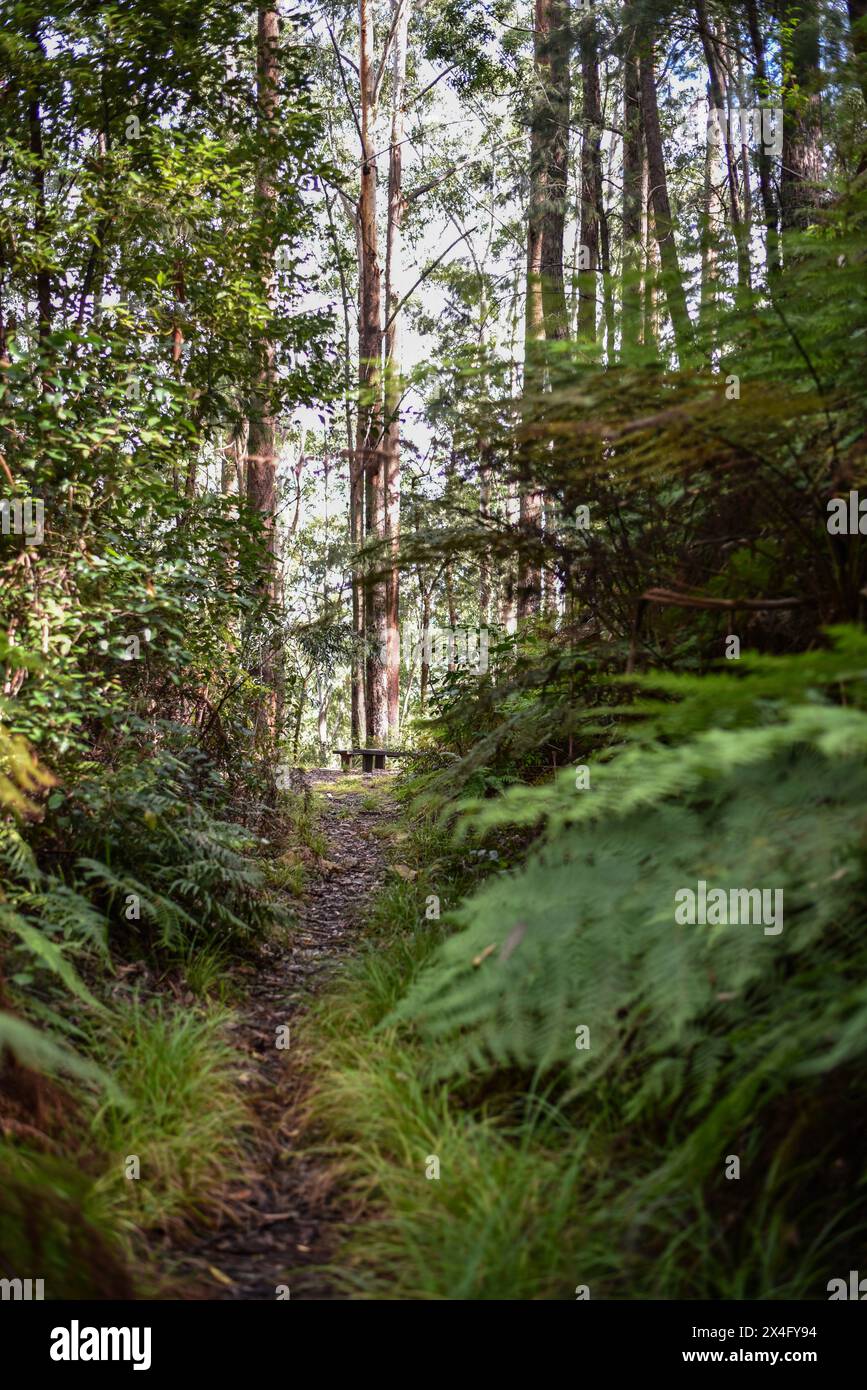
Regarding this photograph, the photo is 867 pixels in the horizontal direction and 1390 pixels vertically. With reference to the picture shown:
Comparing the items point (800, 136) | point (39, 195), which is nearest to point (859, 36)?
point (800, 136)

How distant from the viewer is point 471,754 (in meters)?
3.57

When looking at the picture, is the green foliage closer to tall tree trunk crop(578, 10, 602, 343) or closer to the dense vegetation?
the dense vegetation

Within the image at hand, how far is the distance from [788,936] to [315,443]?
29.5m

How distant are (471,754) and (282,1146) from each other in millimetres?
1493

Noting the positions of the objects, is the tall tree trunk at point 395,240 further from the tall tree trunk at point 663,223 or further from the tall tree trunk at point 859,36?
the tall tree trunk at point 859,36

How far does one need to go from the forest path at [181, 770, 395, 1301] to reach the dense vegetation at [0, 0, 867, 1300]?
9 centimetres

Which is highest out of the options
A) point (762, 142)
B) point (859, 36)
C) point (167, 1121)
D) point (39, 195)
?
point (762, 142)

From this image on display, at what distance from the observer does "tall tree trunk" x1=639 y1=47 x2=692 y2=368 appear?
11.6ft

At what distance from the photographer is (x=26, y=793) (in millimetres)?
4023

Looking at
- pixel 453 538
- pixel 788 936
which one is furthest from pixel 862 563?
pixel 453 538

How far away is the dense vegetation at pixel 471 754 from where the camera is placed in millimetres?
2055

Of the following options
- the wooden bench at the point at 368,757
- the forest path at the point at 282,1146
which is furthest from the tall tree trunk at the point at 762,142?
the wooden bench at the point at 368,757

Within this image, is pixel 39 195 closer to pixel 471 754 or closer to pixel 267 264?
pixel 267 264

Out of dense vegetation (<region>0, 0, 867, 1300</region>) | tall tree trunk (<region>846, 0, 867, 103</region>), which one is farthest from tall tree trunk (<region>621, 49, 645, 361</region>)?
dense vegetation (<region>0, 0, 867, 1300</region>)
